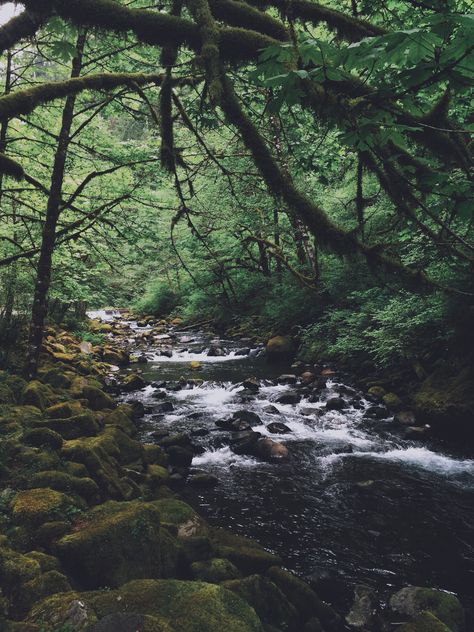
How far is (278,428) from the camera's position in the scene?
8984 mm

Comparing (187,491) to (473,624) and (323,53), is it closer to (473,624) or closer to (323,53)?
(473,624)

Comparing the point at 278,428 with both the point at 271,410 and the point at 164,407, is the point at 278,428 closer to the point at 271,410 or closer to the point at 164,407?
the point at 271,410

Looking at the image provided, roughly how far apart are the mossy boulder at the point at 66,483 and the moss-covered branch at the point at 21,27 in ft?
13.8

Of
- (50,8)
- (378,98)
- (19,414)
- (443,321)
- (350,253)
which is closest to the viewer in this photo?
(378,98)

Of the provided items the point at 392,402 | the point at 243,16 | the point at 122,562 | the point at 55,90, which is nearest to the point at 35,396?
the point at 122,562

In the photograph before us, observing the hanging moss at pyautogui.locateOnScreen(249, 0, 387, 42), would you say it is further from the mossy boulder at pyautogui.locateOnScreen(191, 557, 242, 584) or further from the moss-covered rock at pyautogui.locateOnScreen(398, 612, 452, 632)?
the moss-covered rock at pyautogui.locateOnScreen(398, 612, 452, 632)

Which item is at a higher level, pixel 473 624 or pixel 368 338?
pixel 368 338

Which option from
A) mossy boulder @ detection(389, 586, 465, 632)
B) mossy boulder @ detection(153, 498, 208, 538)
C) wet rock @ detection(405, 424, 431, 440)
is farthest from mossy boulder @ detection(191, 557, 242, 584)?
wet rock @ detection(405, 424, 431, 440)

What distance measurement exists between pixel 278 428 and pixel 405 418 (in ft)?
9.60

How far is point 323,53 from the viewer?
1466 millimetres

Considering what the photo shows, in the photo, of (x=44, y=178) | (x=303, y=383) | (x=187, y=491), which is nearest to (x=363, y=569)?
(x=187, y=491)

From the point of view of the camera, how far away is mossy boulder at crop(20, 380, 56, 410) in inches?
285

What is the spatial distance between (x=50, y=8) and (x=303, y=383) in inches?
434

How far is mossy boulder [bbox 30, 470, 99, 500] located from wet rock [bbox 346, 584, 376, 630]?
3141 millimetres
